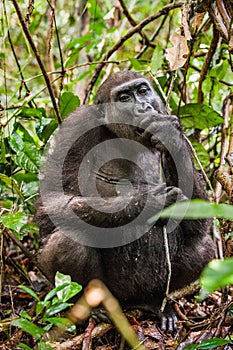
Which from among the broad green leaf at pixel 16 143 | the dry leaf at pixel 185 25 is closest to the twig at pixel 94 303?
the broad green leaf at pixel 16 143

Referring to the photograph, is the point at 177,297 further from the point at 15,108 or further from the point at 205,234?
the point at 15,108

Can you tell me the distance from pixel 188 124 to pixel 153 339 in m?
1.89

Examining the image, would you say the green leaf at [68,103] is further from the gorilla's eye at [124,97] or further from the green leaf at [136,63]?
the green leaf at [136,63]

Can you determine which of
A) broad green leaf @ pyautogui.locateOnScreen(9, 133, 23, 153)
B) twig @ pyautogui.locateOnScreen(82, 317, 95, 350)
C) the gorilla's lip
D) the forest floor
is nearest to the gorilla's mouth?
the gorilla's lip

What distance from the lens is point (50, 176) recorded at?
3385 millimetres

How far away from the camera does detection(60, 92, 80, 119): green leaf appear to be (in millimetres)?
3909

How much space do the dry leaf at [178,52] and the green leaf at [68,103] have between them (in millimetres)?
1080

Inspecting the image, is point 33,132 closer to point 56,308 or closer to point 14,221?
point 14,221

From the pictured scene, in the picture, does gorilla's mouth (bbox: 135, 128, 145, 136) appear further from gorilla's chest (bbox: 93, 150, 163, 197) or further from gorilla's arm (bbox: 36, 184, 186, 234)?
Answer: gorilla's arm (bbox: 36, 184, 186, 234)

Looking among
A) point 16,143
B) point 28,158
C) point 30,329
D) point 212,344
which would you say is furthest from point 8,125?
point 212,344

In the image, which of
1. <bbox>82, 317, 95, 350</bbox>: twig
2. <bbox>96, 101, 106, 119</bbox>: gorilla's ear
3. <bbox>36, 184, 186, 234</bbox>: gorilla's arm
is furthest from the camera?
<bbox>96, 101, 106, 119</bbox>: gorilla's ear

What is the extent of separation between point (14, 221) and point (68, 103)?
1.46m

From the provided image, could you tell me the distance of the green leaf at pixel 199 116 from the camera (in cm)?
395

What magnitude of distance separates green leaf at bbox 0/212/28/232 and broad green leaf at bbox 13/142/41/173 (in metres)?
0.69
